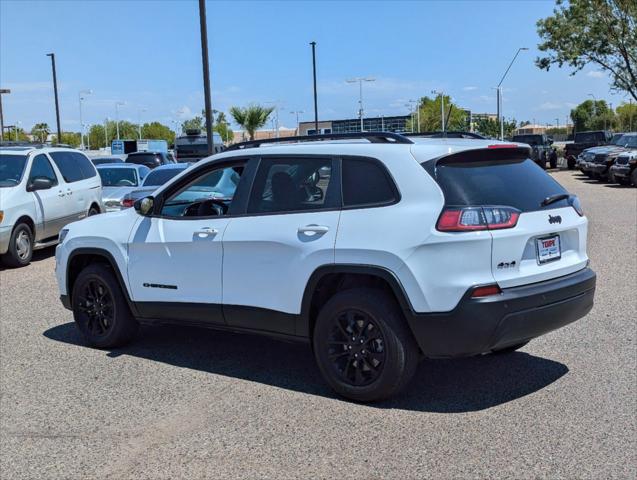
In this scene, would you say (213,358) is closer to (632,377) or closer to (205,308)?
(205,308)

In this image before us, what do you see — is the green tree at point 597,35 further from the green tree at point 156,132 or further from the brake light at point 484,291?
the green tree at point 156,132

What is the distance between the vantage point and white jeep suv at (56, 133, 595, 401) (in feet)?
14.2

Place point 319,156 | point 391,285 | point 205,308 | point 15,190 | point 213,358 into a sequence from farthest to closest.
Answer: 1. point 15,190
2. point 213,358
3. point 205,308
4. point 319,156
5. point 391,285

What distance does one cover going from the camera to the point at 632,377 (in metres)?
5.16

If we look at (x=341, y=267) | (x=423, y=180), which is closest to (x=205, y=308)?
(x=341, y=267)

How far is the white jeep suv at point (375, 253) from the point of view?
4.32 metres

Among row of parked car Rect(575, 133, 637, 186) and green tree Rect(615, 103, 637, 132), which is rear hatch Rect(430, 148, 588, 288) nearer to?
row of parked car Rect(575, 133, 637, 186)

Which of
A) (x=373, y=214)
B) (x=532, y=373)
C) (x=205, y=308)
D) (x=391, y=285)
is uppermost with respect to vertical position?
(x=373, y=214)

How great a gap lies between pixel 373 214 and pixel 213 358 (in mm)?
2196

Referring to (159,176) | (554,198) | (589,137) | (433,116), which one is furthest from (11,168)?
(433,116)

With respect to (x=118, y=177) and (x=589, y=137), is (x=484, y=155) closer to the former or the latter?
(x=118, y=177)

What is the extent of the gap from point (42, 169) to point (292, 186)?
8294mm

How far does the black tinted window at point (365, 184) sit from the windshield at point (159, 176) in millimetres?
9320

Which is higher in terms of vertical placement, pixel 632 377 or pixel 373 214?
pixel 373 214
